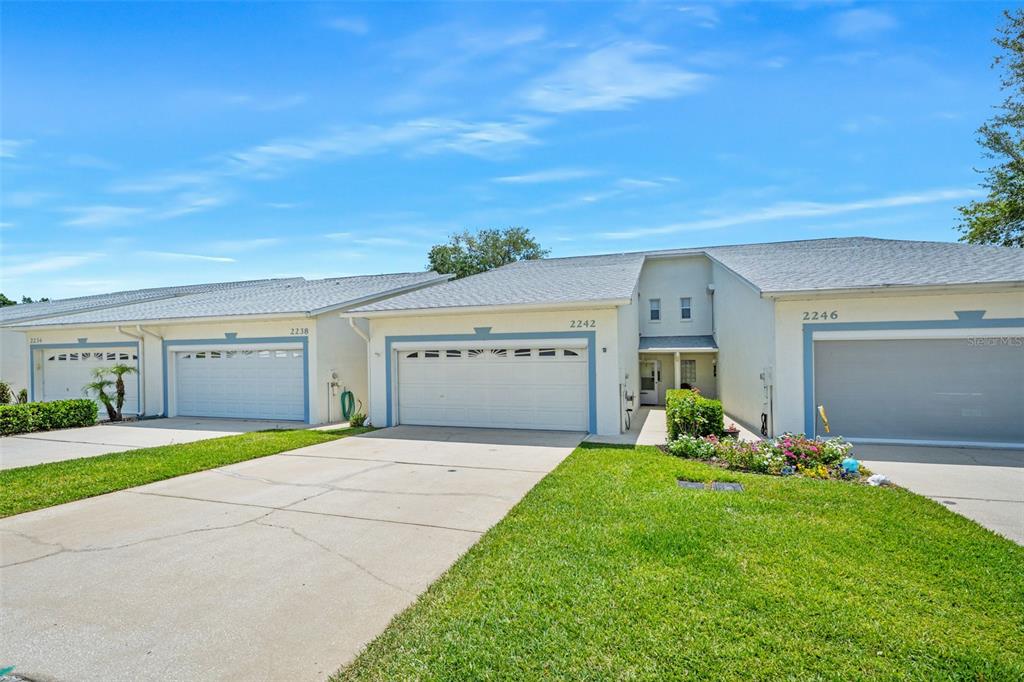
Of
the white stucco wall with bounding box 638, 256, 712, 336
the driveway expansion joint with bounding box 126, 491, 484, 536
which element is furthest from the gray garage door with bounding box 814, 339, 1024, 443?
the white stucco wall with bounding box 638, 256, 712, 336

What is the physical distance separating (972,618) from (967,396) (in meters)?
9.20

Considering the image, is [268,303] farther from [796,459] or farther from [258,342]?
[796,459]

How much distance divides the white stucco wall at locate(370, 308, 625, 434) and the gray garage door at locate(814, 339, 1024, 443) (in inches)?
161

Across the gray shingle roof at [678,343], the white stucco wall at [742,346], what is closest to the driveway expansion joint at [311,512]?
the white stucco wall at [742,346]

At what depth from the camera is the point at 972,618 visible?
10.8 ft

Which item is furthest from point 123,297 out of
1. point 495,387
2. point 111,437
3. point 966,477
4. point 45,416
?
point 966,477

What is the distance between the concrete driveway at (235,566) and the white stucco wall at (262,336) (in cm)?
555

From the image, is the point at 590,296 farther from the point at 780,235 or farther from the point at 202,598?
the point at 780,235

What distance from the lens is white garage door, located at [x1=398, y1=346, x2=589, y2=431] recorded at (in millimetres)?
11414

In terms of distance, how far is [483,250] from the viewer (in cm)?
3588

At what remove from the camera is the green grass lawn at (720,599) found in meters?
2.89

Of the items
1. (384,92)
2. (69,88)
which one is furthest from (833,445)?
(69,88)

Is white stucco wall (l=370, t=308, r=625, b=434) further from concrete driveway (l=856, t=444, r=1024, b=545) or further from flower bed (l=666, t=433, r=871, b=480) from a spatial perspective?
concrete driveway (l=856, t=444, r=1024, b=545)

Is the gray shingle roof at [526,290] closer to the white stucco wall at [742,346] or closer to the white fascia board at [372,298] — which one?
the white fascia board at [372,298]
